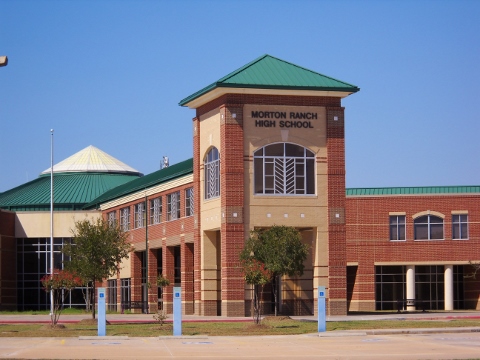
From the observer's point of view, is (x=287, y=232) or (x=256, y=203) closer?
(x=287, y=232)

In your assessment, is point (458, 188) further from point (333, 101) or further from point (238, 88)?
point (238, 88)

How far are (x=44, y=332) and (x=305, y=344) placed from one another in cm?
1225

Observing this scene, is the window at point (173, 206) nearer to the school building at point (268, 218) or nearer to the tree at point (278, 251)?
the school building at point (268, 218)

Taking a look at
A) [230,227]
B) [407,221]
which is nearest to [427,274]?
[407,221]

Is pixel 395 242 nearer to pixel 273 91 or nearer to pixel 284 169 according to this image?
pixel 284 169

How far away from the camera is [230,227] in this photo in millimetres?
52844

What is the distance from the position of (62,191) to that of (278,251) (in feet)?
165

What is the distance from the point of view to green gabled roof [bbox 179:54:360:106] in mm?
53156

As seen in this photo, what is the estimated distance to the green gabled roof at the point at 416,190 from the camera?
7044 centimetres

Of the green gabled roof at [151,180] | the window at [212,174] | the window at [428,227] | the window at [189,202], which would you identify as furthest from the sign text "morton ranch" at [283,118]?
the window at [428,227]

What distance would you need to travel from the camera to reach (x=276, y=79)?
54.1 metres

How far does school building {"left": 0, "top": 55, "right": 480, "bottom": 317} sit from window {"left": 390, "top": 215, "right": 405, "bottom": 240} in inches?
2.8

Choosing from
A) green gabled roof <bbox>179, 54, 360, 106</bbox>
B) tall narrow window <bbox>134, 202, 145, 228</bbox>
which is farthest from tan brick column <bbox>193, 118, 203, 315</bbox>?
tall narrow window <bbox>134, 202, 145, 228</bbox>

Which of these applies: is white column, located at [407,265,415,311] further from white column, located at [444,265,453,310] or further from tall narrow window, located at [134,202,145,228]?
tall narrow window, located at [134,202,145,228]
